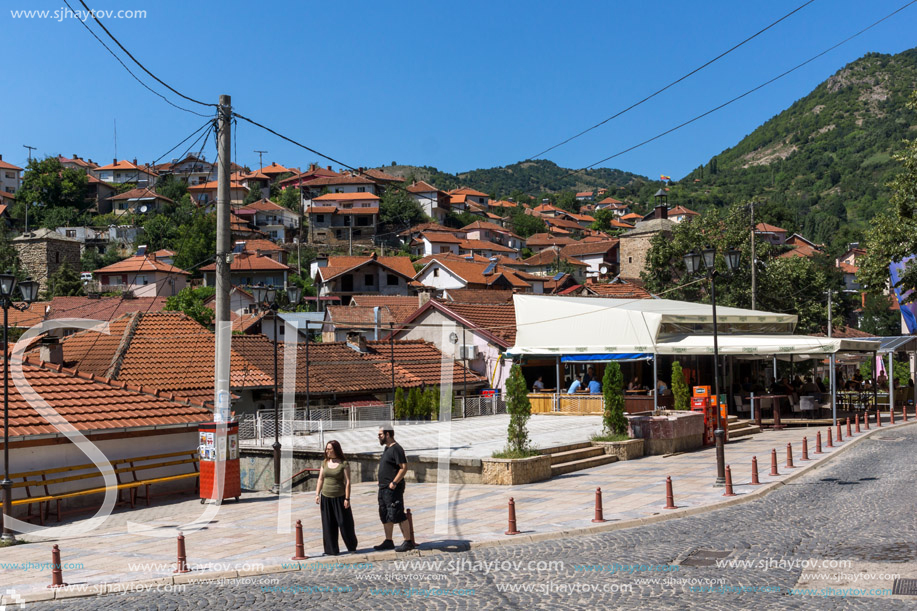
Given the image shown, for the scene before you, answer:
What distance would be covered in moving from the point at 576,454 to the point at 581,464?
387 millimetres

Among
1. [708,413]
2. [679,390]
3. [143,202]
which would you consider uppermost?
[143,202]

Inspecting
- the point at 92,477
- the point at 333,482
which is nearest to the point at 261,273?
the point at 92,477

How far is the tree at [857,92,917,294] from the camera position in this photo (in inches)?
1131

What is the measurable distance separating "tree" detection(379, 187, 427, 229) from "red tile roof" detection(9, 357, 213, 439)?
9701 centimetres

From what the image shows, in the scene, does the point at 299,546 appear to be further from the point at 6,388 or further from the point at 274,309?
the point at 274,309

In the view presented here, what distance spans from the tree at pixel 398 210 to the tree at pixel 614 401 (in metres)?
96.6

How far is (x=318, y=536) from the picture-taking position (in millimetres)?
12312

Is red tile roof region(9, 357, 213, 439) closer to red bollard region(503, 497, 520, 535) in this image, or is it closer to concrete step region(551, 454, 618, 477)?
concrete step region(551, 454, 618, 477)

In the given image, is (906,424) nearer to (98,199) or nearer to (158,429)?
(158,429)

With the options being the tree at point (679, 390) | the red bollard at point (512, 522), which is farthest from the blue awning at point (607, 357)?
the red bollard at point (512, 522)

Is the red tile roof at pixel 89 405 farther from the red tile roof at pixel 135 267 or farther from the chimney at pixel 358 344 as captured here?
the red tile roof at pixel 135 267

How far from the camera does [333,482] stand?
1070 centimetres

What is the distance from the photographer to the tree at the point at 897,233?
94.2 ft

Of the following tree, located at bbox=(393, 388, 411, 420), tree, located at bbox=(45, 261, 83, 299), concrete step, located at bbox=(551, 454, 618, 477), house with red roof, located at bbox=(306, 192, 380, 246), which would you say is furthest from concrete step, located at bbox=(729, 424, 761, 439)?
house with red roof, located at bbox=(306, 192, 380, 246)
